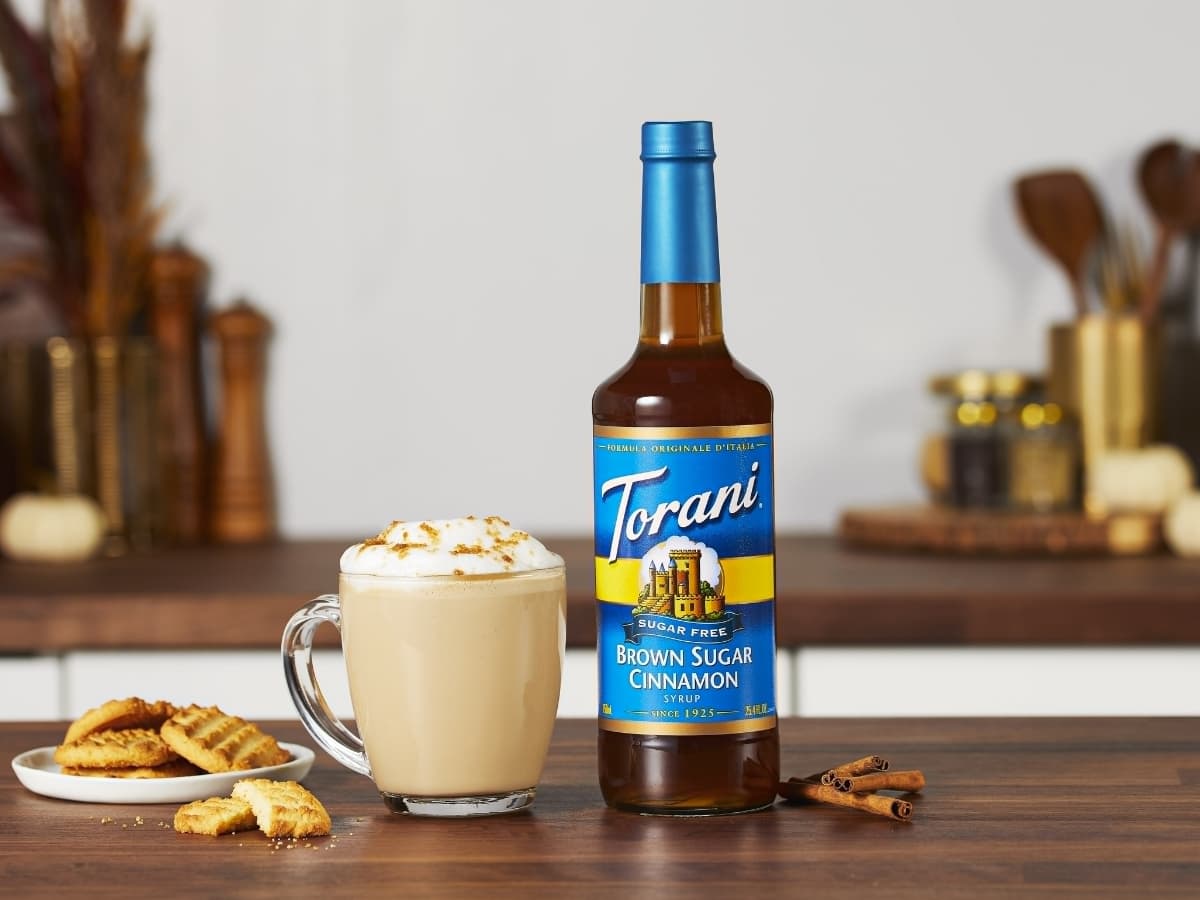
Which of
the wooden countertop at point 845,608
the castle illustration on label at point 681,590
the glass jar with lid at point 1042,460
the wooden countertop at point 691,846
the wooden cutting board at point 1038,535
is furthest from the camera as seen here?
the glass jar with lid at point 1042,460

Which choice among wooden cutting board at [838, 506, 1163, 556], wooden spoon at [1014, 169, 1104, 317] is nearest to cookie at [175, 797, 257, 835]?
wooden cutting board at [838, 506, 1163, 556]

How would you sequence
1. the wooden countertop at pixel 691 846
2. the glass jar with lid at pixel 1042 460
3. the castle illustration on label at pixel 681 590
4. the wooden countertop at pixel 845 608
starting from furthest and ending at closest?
the glass jar with lid at pixel 1042 460
the wooden countertop at pixel 845 608
the castle illustration on label at pixel 681 590
the wooden countertop at pixel 691 846

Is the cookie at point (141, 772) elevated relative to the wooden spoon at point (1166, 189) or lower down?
lower down

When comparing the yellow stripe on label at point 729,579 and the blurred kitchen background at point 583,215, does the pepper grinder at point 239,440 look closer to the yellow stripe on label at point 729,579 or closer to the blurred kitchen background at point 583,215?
the blurred kitchen background at point 583,215

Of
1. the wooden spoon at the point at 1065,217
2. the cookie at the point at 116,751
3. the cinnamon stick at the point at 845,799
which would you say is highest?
the wooden spoon at the point at 1065,217

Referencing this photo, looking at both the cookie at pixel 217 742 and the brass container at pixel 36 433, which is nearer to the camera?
the cookie at pixel 217 742

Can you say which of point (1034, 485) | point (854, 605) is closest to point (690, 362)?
point (854, 605)

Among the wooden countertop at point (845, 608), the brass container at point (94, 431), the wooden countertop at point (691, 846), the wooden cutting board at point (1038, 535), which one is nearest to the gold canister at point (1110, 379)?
the wooden cutting board at point (1038, 535)

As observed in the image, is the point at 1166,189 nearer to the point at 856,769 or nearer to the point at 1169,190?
the point at 1169,190

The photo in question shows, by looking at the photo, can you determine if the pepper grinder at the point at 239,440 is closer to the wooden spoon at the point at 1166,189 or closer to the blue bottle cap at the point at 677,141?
the wooden spoon at the point at 1166,189

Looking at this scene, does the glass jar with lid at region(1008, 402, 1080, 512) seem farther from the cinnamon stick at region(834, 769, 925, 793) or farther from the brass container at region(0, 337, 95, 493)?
the cinnamon stick at region(834, 769, 925, 793)
